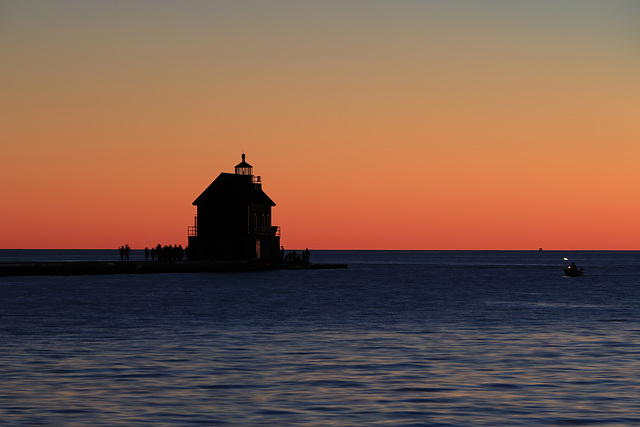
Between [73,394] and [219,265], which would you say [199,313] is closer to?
[73,394]

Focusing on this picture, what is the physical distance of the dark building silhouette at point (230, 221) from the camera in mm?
104812

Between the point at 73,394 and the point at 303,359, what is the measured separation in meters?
8.19

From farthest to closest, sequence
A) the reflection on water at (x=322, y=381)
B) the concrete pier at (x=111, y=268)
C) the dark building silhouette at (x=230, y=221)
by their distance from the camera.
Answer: the dark building silhouette at (x=230, y=221) → the concrete pier at (x=111, y=268) → the reflection on water at (x=322, y=381)

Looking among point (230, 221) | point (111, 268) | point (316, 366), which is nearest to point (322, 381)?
point (316, 366)

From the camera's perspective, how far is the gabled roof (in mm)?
104812

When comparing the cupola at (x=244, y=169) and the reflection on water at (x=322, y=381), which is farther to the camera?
the cupola at (x=244, y=169)

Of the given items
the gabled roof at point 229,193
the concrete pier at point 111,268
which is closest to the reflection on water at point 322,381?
the concrete pier at point 111,268

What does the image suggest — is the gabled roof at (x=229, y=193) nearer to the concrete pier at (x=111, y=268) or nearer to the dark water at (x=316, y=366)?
the concrete pier at (x=111, y=268)

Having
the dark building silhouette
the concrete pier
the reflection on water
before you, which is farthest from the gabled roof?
the reflection on water

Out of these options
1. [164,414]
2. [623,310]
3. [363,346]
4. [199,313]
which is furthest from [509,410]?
[623,310]

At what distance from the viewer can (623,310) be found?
2039 inches

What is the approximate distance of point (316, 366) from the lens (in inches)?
1024

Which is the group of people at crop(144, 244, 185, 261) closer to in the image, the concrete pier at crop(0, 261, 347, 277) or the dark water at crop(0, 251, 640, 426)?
the concrete pier at crop(0, 261, 347, 277)

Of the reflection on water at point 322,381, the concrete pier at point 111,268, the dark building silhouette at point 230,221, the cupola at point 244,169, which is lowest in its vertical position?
the reflection on water at point 322,381
